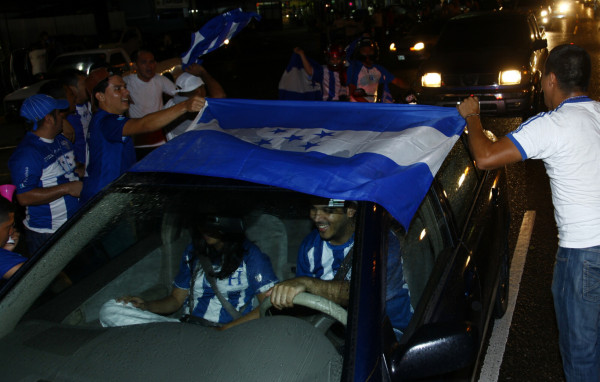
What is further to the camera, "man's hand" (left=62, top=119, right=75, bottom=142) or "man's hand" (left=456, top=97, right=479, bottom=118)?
"man's hand" (left=62, top=119, right=75, bottom=142)

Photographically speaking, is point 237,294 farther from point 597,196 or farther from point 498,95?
point 498,95

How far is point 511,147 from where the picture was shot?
2.73 metres

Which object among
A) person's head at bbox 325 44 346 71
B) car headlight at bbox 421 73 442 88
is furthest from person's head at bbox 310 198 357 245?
car headlight at bbox 421 73 442 88

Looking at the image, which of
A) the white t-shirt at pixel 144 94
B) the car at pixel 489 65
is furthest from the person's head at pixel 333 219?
the car at pixel 489 65

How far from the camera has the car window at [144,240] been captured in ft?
8.88

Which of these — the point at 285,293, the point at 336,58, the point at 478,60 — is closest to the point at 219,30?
the point at 285,293

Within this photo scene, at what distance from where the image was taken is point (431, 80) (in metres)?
10.5

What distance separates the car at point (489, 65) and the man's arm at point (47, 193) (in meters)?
7.41

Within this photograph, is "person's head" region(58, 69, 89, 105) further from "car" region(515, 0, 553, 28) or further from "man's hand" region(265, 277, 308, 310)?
"car" region(515, 0, 553, 28)

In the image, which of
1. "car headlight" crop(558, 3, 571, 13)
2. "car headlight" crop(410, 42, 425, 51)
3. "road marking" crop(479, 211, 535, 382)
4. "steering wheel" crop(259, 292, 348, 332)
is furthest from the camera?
"car headlight" crop(558, 3, 571, 13)

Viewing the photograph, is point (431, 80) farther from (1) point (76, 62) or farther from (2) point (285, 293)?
(1) point (76, 62)

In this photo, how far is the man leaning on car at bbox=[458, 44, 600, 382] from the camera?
2682mm

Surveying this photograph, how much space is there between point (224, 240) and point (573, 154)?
163 cm

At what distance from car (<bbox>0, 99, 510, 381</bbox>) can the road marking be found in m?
0.65
